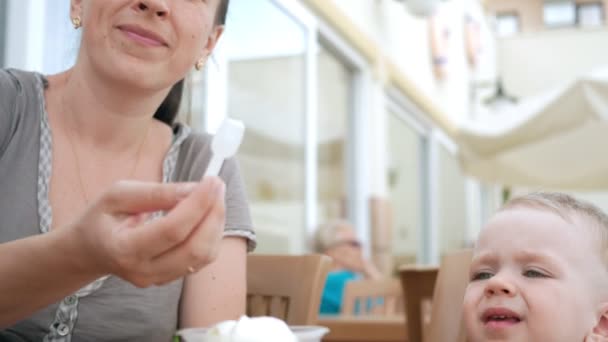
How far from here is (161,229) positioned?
632 millimetres

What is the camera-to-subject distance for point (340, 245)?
4211 millimetres

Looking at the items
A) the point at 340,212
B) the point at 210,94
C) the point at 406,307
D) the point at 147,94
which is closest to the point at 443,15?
the point at 340,212

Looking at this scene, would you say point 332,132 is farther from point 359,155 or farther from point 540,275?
point 540,275

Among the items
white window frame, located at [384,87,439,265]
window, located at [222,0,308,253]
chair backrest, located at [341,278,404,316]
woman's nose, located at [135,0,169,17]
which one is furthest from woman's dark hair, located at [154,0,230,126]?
white window frame, located at [384,87,439,265]

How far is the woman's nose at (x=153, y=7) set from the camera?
1051mm

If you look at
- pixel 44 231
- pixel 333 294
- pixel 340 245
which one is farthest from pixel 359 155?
pixel 44 231

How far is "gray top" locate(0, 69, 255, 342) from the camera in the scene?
1.08 meters

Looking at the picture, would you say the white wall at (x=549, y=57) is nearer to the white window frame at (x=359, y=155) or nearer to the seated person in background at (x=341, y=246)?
the white window frame at (x=359, y=155)

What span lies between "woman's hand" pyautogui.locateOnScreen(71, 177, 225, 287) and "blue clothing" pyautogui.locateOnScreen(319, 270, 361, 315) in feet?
8.97

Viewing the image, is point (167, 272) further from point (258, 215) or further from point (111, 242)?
point (258, 215)

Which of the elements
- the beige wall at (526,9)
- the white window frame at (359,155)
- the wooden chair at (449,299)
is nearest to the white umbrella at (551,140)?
the white window frame at (359,155)

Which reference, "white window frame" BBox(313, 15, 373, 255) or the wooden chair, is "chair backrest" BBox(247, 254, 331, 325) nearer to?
the wooden chair

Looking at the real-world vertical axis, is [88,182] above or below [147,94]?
below

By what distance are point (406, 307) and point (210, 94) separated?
1737 mm
